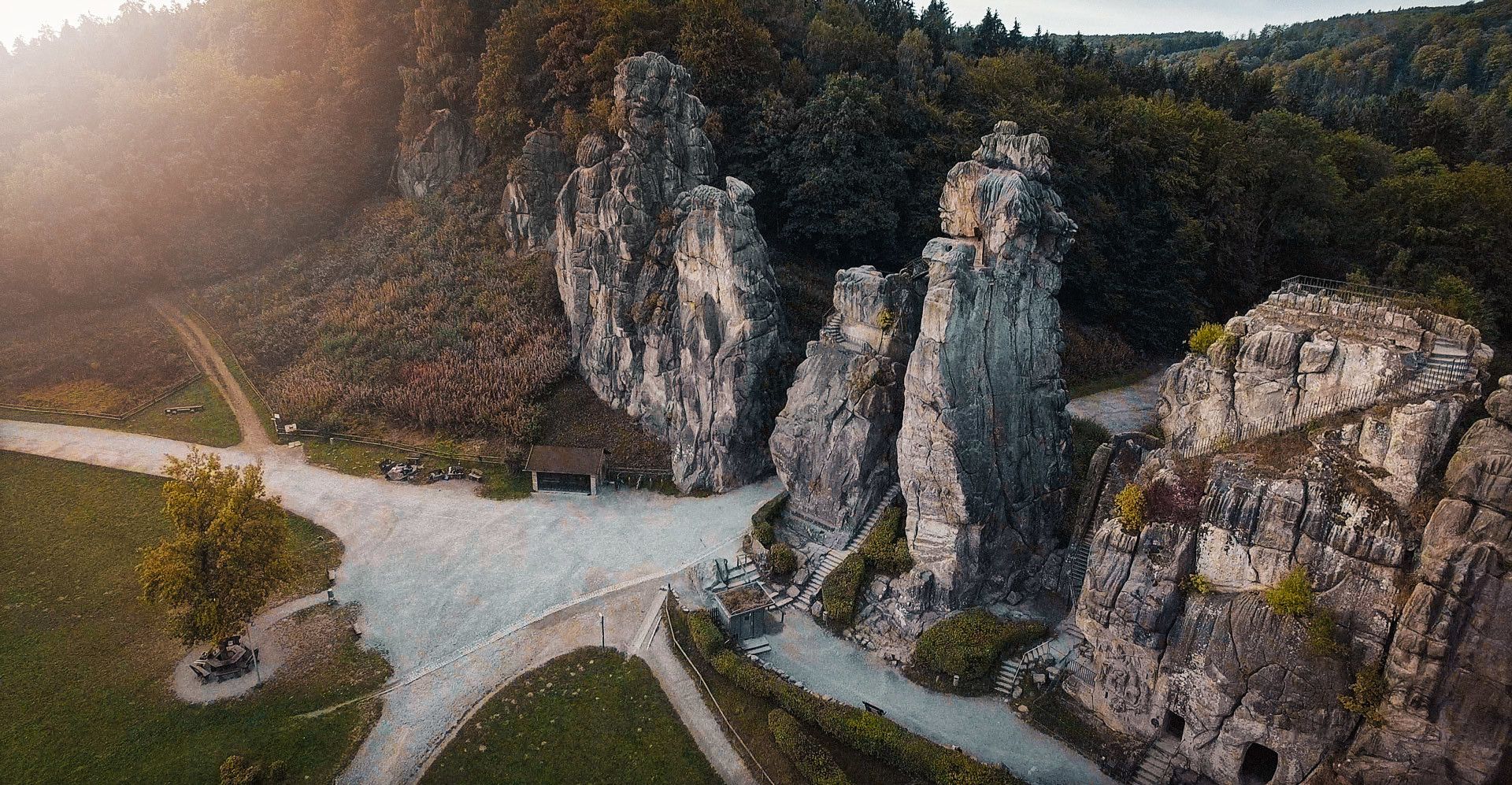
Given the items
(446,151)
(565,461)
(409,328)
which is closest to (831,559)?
(565,461)

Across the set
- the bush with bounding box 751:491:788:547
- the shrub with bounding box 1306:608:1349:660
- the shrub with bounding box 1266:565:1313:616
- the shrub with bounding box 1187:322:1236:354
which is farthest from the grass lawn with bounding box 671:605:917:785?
the shrub with bounding box 1187:322:1236:354

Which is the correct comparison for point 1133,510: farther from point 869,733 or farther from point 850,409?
point 850,409

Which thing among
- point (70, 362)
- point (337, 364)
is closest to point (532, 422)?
point (337, 364)

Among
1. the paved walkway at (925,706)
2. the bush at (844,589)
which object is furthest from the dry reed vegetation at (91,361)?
the bush at (844,589)

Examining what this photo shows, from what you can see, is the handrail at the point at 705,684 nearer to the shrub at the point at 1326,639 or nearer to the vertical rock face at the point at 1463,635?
the shrub at the point at 1326,639

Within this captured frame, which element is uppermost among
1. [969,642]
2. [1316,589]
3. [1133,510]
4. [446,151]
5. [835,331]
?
[446,151]

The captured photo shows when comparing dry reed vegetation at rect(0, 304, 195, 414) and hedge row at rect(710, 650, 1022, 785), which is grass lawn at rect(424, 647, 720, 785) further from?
dry reed vegetation at rect(0, 304, 195, 414)
